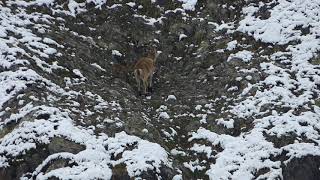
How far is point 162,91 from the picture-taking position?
17062 mm

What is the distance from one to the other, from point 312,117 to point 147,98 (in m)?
5.60

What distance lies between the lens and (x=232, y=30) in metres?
18.7

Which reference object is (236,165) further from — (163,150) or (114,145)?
(114,145)

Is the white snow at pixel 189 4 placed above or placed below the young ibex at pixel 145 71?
above

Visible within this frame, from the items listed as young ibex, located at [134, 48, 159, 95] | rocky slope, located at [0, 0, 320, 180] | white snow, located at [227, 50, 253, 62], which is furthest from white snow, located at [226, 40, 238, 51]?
young ibex, located at [134, 48, 159, 95]

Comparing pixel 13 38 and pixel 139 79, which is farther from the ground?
pixel 13 38

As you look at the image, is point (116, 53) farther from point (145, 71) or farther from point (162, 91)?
point (162, 91)

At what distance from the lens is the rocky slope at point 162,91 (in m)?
12.6

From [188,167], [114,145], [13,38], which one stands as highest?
[13,38]

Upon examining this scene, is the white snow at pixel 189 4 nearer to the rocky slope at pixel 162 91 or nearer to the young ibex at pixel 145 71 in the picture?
the rocky slope at pixel 162 91

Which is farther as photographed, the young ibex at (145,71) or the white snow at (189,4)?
the white snow at (189,4)

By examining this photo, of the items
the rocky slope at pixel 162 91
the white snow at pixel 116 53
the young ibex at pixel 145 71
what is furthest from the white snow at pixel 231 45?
the white snow at pixel 116 53

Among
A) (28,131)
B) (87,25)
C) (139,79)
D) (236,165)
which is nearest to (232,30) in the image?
(139,79)

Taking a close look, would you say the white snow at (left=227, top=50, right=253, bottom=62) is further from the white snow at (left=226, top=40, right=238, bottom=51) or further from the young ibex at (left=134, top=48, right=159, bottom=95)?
the young ibex at (left=134, top=48, right=159, bottom=95)
